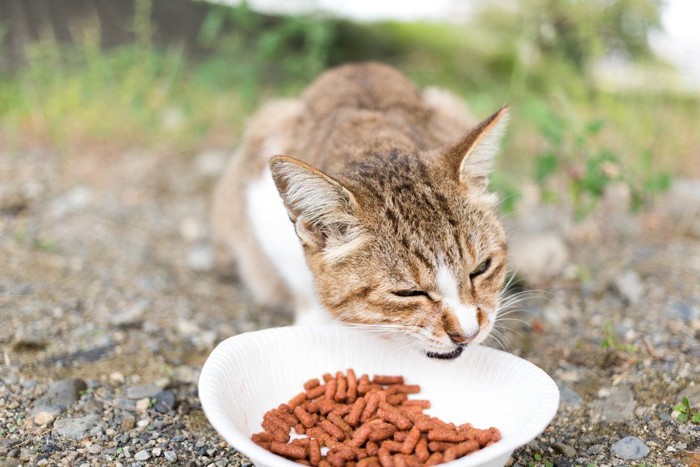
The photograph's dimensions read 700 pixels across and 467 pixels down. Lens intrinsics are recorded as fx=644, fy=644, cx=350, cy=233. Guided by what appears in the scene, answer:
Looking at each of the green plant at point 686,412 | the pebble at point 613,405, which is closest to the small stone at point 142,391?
the pebble at point 613,405

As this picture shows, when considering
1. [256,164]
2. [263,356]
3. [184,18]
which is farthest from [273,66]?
[263,356]

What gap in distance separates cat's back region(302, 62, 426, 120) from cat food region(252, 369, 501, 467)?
192cm

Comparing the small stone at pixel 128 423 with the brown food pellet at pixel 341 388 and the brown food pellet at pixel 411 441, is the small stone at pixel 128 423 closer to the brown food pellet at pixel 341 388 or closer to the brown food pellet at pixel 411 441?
the brown food pellet at pixel 341 388

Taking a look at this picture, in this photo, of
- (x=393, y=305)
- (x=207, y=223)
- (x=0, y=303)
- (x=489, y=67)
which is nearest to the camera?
(x=393, y=305)

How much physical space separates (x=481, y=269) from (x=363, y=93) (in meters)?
1.89

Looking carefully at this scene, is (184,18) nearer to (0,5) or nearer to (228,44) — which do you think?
(228,44)

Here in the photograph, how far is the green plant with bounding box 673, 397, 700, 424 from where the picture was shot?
284cm

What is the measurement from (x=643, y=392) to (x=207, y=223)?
158 inches

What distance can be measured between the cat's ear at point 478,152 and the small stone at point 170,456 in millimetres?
1758

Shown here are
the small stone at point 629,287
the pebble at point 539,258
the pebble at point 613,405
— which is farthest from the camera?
the pebble at point 539,258

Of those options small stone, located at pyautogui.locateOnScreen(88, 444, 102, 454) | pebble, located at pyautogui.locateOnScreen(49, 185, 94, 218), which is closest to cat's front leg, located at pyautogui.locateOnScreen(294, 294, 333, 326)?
small stone, located at pyautogui.locateOnScreen(88, 444, 102, 454)

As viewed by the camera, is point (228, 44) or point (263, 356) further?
point (228, 44)

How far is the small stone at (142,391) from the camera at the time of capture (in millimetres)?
3139

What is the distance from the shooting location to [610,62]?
25.6ft
